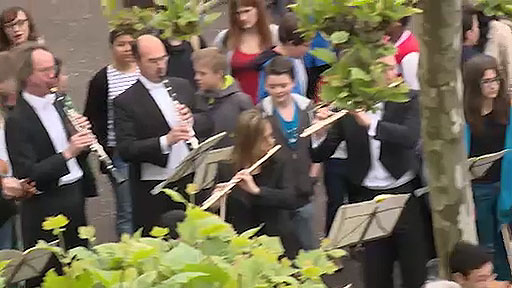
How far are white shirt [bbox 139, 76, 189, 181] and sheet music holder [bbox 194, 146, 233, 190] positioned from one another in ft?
0.91

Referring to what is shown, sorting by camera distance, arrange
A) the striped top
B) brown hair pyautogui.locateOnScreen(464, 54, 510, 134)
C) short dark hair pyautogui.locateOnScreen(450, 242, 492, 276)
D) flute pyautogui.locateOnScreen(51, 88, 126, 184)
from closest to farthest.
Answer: short dark hair pyautogui.locateOnScreen(450, 242, 492, 276), flute pyautogui.locateOnScreen(51, 88, 126, 184), brown hair pyautogui.locateOnScreen(464, 54, 510, 134), the striped top

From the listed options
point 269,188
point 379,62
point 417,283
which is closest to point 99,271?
point 379,62

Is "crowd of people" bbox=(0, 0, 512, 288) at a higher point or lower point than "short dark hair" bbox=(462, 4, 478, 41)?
lower

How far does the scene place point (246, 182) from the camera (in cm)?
516

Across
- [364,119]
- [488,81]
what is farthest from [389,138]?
[488,81]

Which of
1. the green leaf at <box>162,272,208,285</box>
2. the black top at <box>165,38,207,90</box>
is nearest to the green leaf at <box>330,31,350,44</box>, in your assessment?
the green leaf at <box>162,272,208,285</box>

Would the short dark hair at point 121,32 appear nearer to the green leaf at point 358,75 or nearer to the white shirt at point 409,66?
the white shirt at point 409,66

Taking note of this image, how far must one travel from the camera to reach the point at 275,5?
9469mm

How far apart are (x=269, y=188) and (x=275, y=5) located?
14.6ft

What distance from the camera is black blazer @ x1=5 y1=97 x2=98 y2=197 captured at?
5.16 metres

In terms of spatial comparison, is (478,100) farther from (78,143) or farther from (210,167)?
(78,143)

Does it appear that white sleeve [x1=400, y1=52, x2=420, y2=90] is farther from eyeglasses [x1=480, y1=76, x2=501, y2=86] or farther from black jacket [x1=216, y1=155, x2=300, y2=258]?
black jacket [x1=216, y1=155, x2=300, y2=258]

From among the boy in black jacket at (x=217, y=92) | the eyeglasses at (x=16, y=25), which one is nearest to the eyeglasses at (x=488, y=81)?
the boy in black jacket at (x=217, y=92)

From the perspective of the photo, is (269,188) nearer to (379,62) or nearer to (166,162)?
(166,162)
